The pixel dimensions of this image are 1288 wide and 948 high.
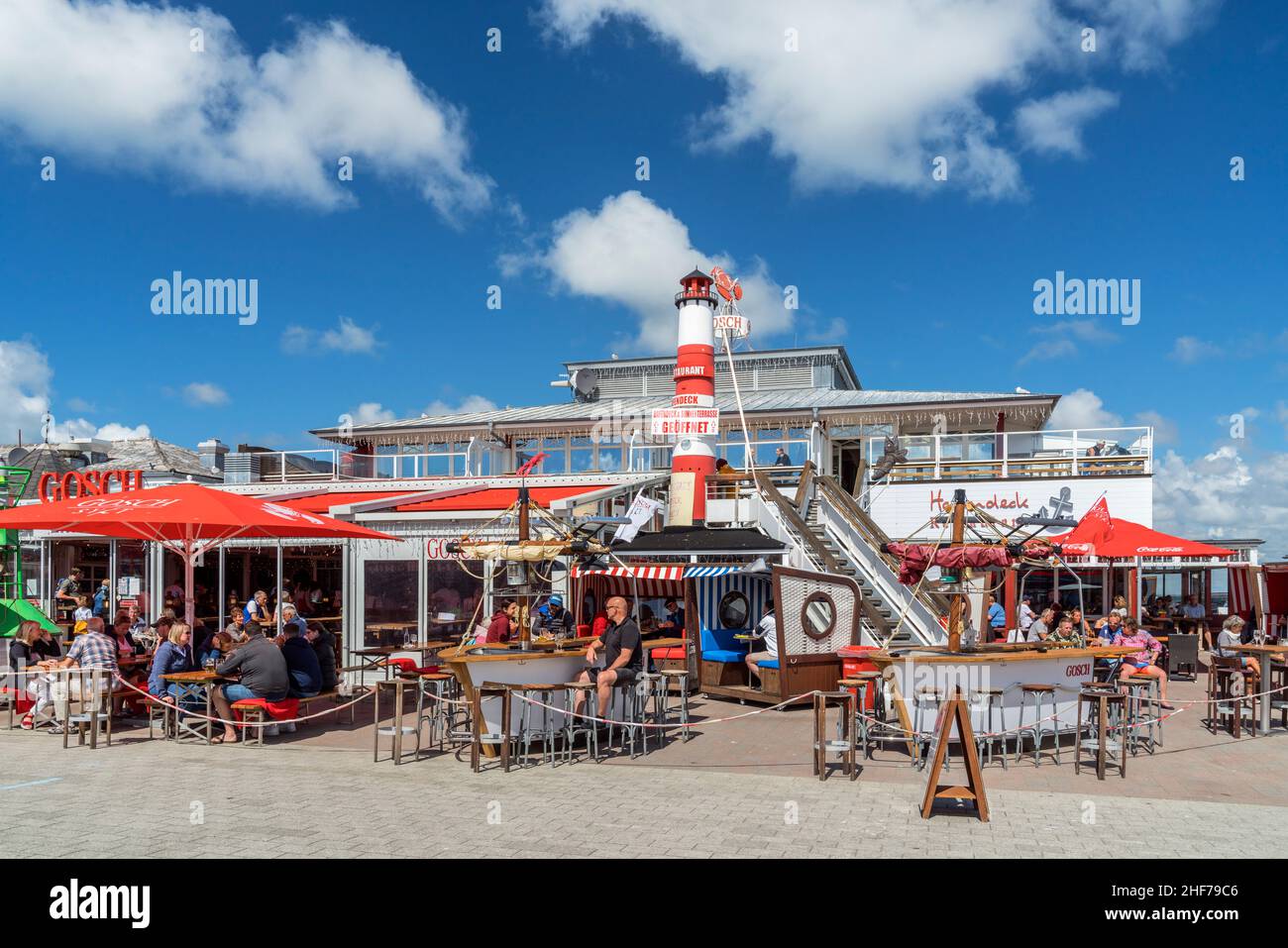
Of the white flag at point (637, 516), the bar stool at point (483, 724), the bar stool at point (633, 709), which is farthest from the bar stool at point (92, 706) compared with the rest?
the white flag at point (637, 516)

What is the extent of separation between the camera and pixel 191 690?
11039 millimetres

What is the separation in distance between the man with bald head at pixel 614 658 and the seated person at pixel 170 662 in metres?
4.62

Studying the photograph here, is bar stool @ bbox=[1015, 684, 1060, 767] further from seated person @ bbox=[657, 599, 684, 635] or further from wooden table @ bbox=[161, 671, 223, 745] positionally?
wooden table @ bbox=[161, 671, 223, 745]

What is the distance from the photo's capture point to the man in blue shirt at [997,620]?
57.3 ft

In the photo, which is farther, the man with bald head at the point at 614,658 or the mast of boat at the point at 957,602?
the man with bald head at the point at 614,658

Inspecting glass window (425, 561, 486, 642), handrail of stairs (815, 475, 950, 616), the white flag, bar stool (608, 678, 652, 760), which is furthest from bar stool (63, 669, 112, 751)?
handrail of stairs (815, 475, 950, 616)

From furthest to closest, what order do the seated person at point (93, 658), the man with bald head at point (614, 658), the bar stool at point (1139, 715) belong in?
the seated person at point (93, 658) → the bar stool at point (1139, 715) → the man with bald head at point (614, 658)

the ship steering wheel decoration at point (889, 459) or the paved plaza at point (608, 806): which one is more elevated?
the ship steering wheel decoration at point (889, 459)

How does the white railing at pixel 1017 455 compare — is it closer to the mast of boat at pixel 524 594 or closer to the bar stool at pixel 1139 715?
the bar stool at pixel 1139 715

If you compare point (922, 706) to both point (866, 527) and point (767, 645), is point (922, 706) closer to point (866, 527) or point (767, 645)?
point (767, 645)

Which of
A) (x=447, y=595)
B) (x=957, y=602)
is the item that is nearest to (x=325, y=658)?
(x=447, y=595)

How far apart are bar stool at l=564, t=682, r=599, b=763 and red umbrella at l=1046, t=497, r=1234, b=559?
31.4ft

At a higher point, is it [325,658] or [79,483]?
[79,483]

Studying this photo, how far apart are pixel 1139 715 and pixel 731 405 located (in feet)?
51.5
